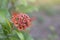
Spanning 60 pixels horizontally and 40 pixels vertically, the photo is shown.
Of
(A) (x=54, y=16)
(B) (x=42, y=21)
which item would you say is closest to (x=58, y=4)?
(A) (x=54, y=16)

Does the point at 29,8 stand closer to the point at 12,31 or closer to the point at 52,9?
the point at 12,31

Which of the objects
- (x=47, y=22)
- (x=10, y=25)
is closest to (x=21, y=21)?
(x=10, y=25)

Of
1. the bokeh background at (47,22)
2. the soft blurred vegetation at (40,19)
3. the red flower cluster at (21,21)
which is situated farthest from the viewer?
the bokeh background at (47,22)

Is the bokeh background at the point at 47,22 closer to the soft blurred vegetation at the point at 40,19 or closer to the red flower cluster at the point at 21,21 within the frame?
the soft blurred vegetation at the point at 40,19

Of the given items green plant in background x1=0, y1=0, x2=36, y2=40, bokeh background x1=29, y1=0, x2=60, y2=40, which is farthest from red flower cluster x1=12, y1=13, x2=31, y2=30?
bokeh background x1=29, y1=0, x2=60, y2=40

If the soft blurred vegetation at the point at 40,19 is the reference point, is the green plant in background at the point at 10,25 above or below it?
below

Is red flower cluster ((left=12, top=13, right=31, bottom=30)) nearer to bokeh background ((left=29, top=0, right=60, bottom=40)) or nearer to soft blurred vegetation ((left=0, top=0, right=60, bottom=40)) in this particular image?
soft blurred vegetation ((left=0, top=0, right=60, bottom=40))

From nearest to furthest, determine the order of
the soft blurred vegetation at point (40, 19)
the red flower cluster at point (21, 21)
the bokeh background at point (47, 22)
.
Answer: the red flower cluster at point (21, 21), the soft blurred vegetation at point (40, 19), the bokeh background at point (47, 22)

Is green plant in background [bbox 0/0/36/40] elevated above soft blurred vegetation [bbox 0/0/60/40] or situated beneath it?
situated beneath

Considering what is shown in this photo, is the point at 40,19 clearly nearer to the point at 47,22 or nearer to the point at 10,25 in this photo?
the point at 47,22

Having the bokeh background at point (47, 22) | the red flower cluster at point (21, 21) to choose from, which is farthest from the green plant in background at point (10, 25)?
the bokeh background at point (47, 22)

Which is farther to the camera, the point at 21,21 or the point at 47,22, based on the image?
the point at 47,22

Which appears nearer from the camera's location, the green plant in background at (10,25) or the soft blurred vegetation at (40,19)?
the green plant in background at (10,25)
